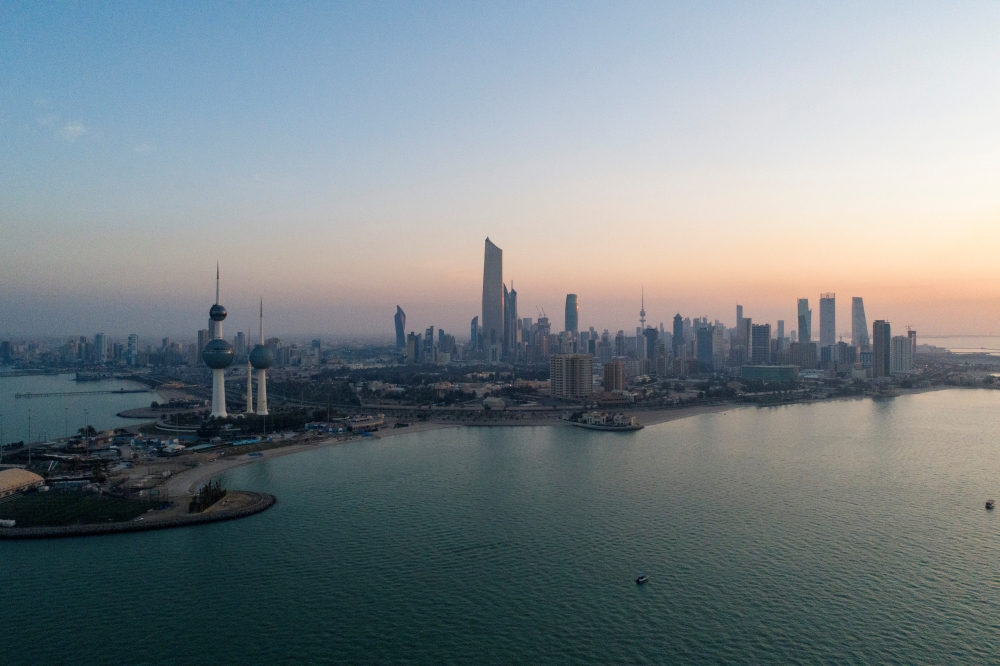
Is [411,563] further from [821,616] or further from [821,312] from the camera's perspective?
[821,312]

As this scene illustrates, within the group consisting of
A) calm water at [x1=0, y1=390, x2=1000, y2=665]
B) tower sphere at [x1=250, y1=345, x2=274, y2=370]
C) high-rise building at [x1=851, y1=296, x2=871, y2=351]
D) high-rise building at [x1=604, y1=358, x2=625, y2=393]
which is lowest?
calm water at [x1=0, y1=390, x2=1000, y2=665]

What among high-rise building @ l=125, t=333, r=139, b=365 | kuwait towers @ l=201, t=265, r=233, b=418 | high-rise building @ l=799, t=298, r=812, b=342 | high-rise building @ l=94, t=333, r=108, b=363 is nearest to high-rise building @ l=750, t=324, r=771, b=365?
high-rise building @ l=799, t=298, r=812, b=342

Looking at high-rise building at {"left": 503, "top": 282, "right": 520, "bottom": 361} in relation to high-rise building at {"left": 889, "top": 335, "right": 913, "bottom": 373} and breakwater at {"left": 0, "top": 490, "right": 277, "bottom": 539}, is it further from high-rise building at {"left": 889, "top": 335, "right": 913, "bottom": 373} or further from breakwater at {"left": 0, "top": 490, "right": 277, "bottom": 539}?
breakwater at {"left": 0, "top": 490, "right": 277, "bottom": 539}

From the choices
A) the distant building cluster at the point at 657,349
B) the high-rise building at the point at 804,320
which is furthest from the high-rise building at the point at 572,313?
the high-rise building at the point at 804,320

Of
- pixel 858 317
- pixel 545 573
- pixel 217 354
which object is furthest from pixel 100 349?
pixel 858 317

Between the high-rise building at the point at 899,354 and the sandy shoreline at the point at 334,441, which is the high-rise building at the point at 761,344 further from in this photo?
the sandy shoreline at the point at 334,441

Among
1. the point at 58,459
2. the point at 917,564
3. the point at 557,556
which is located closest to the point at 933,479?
the point at 917,564

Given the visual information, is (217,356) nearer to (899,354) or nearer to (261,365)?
(261,365)
